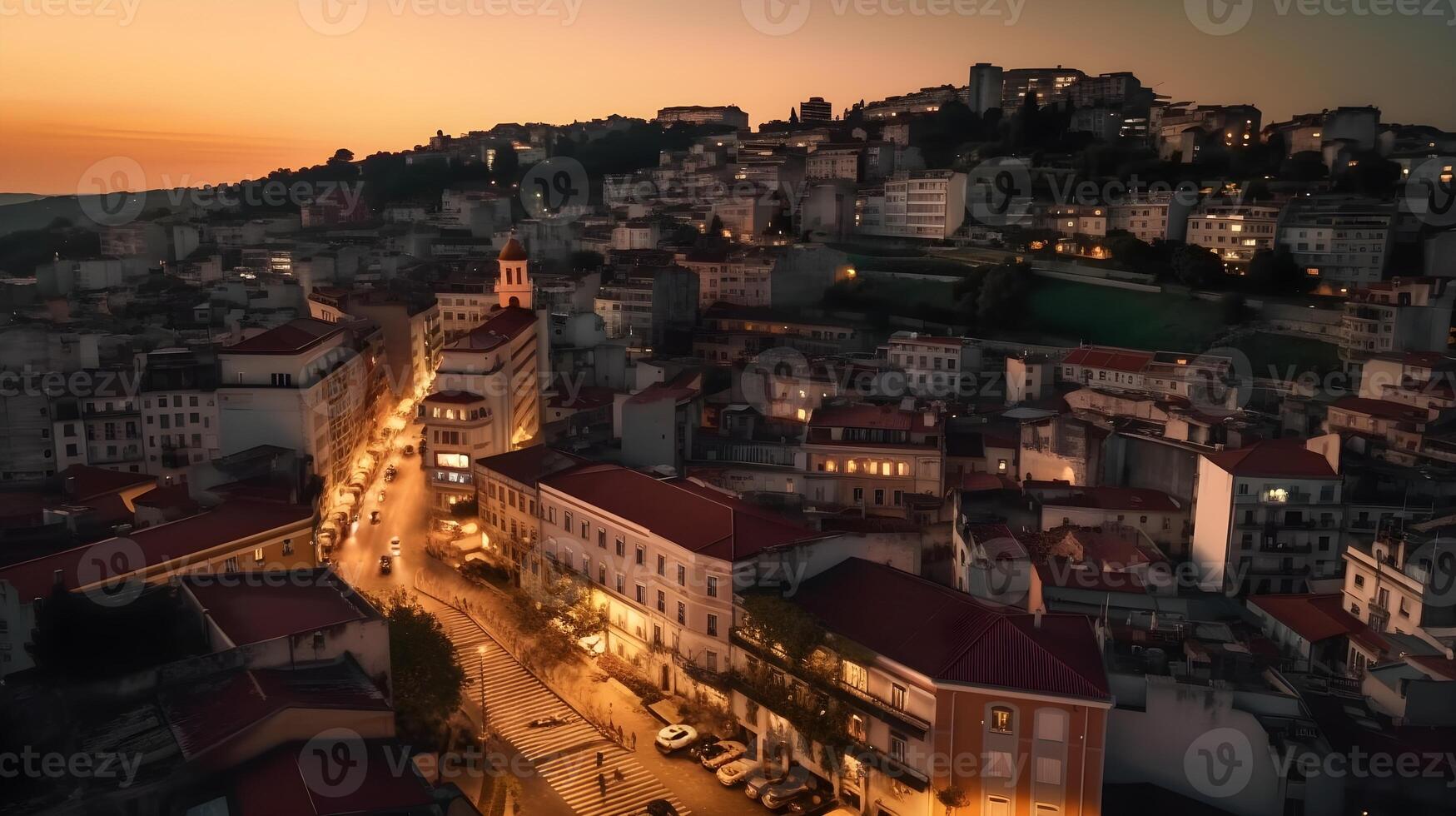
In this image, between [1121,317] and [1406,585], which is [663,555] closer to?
[1406,585]

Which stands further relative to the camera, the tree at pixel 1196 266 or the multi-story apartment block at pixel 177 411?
the tree at pixel 1196 266

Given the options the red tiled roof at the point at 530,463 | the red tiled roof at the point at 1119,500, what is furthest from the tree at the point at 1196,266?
the red tiled roof at the point at 530,463

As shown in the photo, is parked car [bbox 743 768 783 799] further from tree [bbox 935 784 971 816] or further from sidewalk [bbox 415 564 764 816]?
tree [bbox 935 784 971 816]

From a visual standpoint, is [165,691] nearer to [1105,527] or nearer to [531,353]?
[1105,527]

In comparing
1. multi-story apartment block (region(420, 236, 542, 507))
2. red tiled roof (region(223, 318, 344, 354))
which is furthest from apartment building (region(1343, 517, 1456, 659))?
red tiled roof (region(223, 318, 344, 354))

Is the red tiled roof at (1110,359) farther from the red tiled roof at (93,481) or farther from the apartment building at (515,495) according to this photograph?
the red tiled roof at (93,481)
